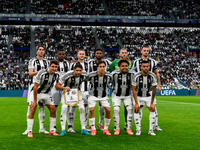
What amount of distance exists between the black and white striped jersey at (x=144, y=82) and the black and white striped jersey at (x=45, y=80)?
2.06 m

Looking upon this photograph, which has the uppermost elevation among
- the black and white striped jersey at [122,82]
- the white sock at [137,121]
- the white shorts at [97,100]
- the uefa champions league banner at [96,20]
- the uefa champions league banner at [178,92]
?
the uefa champions league banner at [96,20]

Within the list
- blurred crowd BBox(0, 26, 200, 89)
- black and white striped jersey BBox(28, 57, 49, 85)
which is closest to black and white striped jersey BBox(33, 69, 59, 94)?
black and white striped jersey BBox(28, 57, 49, 85)

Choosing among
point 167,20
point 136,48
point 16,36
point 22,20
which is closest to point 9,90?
point 16,36

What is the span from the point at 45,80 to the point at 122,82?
1998mm

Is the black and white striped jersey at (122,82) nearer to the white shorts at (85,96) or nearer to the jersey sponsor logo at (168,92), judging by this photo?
Result: the white shorts at (85,96)

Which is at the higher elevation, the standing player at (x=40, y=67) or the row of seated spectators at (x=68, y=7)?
the row of seated spectators at (x=68, y=7)

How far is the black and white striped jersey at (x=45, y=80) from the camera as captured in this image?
653cm

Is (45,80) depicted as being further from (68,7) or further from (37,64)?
(68,7)

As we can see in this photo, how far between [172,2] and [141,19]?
31.6 ft

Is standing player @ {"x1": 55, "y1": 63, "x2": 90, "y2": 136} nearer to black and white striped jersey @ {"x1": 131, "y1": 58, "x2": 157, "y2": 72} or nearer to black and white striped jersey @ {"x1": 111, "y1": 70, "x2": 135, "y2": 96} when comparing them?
black and white striped jersey @ {"x1": 111, "y1": 70, "x2": 135, "y2": 96}

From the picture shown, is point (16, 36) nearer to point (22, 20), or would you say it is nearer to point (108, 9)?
point (22, 20)

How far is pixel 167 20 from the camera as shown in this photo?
46375mm

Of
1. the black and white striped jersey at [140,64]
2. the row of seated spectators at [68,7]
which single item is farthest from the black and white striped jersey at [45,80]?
the row of seated spectators at [68,7]

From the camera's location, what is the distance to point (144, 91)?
22.5 feet
